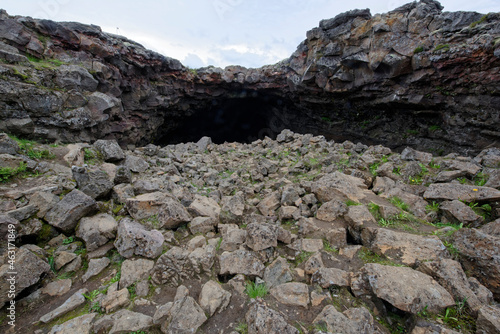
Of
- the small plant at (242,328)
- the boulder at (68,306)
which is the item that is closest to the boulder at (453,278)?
the small plant at (242,328)

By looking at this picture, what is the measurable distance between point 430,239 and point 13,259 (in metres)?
5.02

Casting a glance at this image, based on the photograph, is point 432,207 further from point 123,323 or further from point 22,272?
point 22,272

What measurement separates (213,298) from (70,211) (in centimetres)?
261

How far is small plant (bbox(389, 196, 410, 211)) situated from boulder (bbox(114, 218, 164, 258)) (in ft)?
13.2

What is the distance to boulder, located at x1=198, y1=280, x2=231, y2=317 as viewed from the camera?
2.10 meters

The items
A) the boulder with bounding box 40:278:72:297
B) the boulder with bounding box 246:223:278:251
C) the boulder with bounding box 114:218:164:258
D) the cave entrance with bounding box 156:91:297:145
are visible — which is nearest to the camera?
the boulder with bounding box 40:278:72:297

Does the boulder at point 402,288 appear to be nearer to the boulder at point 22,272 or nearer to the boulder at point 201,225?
the boulder at point 201,225

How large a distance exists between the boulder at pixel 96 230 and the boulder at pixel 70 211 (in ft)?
0.38

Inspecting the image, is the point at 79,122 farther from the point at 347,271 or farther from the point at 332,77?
the point at 332,77

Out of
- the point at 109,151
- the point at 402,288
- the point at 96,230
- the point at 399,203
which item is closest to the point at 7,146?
the point at 109,151

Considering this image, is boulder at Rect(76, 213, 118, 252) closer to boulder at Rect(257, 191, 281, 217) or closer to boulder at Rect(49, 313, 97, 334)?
boulder at Rect(49, 313, 97, 334)

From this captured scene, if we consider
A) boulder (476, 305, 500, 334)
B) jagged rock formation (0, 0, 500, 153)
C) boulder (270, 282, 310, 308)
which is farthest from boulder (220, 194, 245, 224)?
jagged rock formation (0, 0, 500, 153)

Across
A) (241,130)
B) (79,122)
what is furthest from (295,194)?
(241,130)

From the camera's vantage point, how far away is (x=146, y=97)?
13656mm
